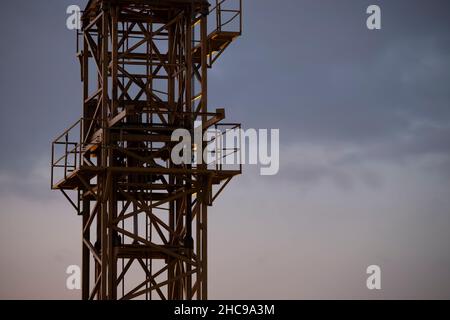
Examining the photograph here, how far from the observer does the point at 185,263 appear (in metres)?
59.4

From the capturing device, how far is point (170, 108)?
5969cm

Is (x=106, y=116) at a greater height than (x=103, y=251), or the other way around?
(x=106, y=116)

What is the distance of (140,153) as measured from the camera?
5950 centimetres

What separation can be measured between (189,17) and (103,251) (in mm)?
8603

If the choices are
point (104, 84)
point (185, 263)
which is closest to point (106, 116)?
point (104, 84)
